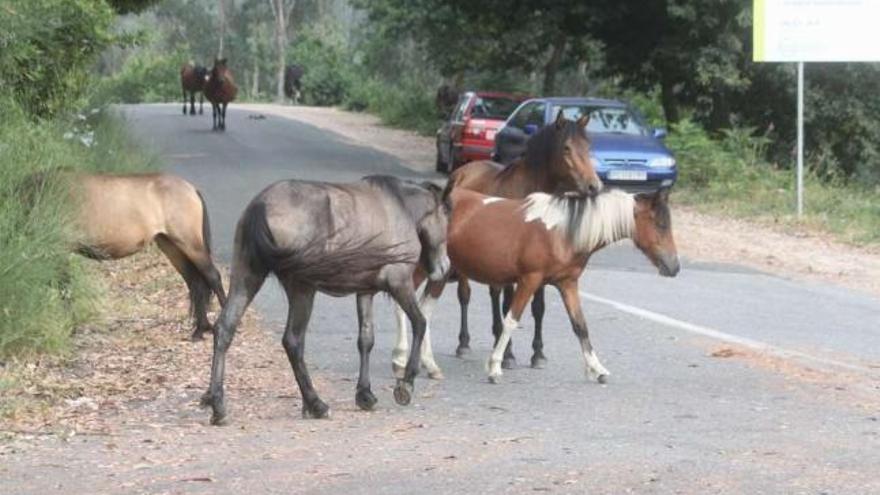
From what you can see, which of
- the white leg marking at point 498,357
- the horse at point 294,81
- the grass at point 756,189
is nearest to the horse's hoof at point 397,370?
the white leg marking at point 498,357

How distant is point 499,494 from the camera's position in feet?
24.1

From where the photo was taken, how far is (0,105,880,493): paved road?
305 inches

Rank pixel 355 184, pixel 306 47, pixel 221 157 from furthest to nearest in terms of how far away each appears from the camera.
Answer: pixel 306 47 < pixel 221 157 < pixel 355 184

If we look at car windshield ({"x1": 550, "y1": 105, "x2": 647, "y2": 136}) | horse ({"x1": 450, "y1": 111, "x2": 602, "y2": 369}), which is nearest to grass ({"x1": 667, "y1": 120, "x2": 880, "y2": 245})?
car windshield ({"x1": 550, "y1": 105, "x2": 647, "y2": 136})

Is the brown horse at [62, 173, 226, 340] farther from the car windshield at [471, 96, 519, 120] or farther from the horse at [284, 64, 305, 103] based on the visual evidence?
the horse at [284, 64, 305, 103]

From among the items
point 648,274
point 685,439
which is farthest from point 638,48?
point 685,439

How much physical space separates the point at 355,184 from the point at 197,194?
299 cm

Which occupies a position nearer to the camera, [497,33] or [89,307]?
[89,307]

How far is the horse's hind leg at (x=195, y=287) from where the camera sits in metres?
12.4

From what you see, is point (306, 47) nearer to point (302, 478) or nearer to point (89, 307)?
point (89, 307)

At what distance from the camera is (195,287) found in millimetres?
12539

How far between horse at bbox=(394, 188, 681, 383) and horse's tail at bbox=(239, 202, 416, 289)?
1519mm

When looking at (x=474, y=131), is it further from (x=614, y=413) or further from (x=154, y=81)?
(x=154, y=81)

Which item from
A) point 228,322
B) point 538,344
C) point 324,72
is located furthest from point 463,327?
point 324,72
